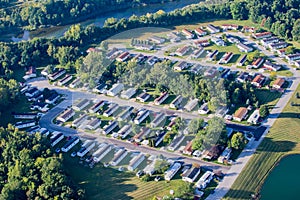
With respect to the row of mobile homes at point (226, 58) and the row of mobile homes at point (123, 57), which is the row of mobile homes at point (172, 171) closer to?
the row of mobile homes at point (226, 58)

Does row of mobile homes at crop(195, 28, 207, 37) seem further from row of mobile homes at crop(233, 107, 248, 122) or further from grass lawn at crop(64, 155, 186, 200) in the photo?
grass lawn at crop(64, 155, 186, 200)

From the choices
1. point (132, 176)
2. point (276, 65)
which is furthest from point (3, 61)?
point (276, 65)

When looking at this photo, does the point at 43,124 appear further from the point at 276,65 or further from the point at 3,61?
the point at 276,65

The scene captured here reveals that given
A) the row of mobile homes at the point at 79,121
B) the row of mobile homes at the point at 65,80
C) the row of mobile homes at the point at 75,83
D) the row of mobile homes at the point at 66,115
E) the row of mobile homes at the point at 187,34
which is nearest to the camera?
the row of mobile homes at the point at 79,121

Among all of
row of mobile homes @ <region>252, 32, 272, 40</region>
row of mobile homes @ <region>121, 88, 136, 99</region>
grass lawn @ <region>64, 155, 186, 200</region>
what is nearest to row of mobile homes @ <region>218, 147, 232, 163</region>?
grass lawn @ <region>64, 155, 186, 200</region>

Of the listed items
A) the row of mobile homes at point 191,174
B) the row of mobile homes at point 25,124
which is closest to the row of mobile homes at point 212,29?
the row of mobile homes at point 25,124
